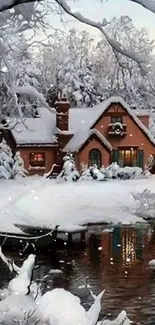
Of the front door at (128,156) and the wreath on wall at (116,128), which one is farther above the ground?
the wreath on wall at (116,128)

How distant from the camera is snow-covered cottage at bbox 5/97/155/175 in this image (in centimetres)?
4291

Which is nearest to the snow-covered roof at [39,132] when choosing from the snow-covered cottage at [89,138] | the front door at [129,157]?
the snow-covered cottage at [89,138]

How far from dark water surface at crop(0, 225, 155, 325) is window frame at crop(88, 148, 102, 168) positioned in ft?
65.5

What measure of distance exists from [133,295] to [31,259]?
714cm

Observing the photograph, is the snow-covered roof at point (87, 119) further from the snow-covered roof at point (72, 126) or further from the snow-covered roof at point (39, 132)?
the snow-covered roof at point (39, 132)

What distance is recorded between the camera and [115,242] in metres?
21.9

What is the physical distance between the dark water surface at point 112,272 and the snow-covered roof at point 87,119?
66.4ft

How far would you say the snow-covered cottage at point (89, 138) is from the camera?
141 ft

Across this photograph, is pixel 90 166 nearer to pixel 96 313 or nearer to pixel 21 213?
pixel 21 213

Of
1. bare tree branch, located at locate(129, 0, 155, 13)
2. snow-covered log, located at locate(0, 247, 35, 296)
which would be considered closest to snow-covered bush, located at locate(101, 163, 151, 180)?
snow-covered log, located at locate(0, 247, 35, 296)

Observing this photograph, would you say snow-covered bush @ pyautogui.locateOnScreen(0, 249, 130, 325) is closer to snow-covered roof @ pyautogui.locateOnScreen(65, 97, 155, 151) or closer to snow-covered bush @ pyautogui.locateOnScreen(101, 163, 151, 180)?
snow-covered bush @ pyautogui.locateOnScreen(101, 163, 151, 180)

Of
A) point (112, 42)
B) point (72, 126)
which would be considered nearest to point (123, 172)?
point (72, 126)

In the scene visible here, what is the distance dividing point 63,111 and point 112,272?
2647 centimetres

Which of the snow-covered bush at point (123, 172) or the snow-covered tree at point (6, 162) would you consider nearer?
the snow-covered tree at point (6, 162)
